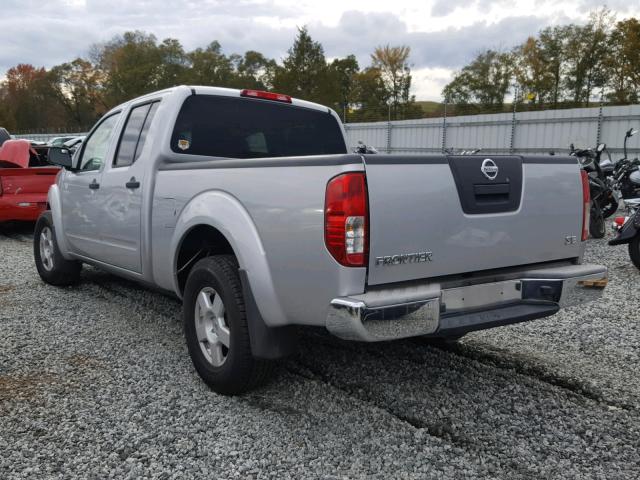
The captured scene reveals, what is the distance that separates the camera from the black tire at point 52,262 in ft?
19.6

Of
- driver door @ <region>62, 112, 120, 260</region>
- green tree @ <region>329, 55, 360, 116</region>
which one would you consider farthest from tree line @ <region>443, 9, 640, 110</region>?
driver door @ <region>62, 112, 120, 260</region>

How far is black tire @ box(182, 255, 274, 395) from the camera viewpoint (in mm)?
3170

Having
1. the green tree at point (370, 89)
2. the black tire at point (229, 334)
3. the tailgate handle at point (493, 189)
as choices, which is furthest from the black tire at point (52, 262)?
the green tree at point (370, 89)

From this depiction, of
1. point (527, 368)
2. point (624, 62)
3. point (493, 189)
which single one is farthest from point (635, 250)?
point (624, 62)

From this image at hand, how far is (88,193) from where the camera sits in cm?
509

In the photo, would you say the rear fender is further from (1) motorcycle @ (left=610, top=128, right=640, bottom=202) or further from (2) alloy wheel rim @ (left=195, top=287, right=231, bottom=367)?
(2) alloy wheel rim @ (left=195, top=287, right=231, bottom=367)

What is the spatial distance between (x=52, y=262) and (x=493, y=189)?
4.93 metres

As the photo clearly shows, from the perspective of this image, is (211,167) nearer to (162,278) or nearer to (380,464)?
(162,278)

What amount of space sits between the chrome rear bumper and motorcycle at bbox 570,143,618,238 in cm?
644

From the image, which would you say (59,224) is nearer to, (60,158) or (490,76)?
(60,158)

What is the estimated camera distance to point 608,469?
2.68 metres

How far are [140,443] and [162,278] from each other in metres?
1.42

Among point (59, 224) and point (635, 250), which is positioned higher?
point (59, 224)

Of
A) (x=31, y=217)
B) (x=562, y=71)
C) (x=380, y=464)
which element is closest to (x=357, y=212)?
(x=380, y=464)
